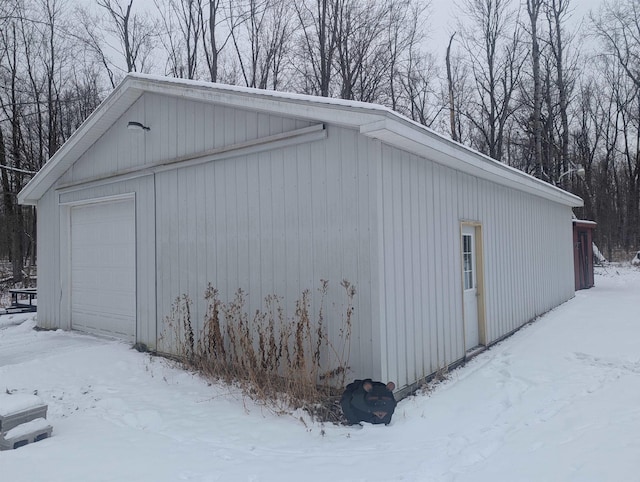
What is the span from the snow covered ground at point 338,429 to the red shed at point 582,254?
8.35 metres

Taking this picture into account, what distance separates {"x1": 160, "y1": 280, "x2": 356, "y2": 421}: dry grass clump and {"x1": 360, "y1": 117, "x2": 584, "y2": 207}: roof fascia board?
1.52 metres

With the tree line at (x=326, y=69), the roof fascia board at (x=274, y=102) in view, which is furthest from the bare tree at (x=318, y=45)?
the roof fascia board at (x=274, y=102)

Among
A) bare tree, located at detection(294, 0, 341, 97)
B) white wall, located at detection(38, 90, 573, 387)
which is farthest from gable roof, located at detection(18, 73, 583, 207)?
bare tree, located at detection(294, 0, 341, 97)

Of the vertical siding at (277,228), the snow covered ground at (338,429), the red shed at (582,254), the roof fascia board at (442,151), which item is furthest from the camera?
the red shed at (582,254)

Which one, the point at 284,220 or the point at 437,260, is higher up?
the point at 284,220

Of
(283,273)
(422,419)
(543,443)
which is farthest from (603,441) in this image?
(283,273)

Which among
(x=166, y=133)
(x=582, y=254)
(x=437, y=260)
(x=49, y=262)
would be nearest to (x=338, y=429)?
(x=437, y=260)

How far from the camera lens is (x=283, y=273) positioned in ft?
17.3

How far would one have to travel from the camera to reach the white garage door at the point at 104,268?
7.36 metres

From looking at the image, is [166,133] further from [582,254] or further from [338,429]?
[582,254]

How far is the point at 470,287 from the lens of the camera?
6.74 metres

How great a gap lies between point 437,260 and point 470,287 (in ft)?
4.52

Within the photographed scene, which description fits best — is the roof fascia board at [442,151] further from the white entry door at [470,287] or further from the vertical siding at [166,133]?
the vertical siding at [166,133]

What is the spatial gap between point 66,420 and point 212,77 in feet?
51.4
